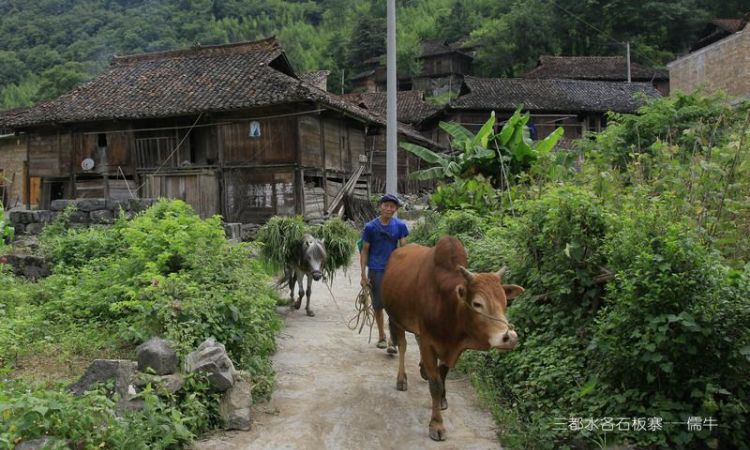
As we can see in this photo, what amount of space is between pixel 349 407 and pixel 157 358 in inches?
67.6

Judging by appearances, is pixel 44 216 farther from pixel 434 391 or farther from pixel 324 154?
pixel 434 391

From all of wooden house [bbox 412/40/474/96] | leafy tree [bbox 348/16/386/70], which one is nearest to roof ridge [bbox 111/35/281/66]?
wooden house [bbox 412/40/474/96]

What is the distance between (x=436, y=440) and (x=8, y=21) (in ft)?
264

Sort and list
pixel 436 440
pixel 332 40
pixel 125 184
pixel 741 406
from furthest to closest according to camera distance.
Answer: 1. pixel 332 40
2. pixel 125 184
3. pixel 436 440
4. pixel 741 406

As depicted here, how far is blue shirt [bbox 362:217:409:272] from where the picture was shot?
250 inches

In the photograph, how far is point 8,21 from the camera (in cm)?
6800

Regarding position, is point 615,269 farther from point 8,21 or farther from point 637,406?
point 8,21

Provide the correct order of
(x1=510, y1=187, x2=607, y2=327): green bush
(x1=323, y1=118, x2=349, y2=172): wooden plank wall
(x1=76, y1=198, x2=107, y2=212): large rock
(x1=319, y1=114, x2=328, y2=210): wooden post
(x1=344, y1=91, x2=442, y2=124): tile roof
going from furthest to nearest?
1. (x1=344, y1=91, x2=442, y2=124): tile roof
2. (x1=323, y1=118, x2=349, y2=172): wooden plank wall
3. (x1=319, y1=114, x2=328, y2=210): wooden post
4. (x1=76, y1=198, x2=107, y2=212): large rock
5. (x1=510, y1=187, x2=607, y2=327): green bush

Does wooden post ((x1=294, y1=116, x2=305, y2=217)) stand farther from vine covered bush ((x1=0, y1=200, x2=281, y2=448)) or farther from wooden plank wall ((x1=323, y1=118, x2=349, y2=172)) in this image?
vine covered bush ((x1=0, y1=200, x2=281, y2=448))

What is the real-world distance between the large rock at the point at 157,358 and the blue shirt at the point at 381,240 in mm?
2379

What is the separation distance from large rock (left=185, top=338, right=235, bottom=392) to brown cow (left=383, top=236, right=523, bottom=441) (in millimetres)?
1581

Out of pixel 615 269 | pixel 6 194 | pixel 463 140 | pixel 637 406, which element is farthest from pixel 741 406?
pixel 6 194

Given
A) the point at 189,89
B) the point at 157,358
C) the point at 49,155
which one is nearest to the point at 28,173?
the point at 49,155

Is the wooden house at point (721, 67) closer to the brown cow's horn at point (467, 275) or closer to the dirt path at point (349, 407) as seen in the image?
the dirt path at point (349, 407)
